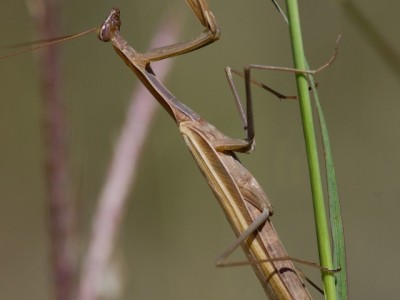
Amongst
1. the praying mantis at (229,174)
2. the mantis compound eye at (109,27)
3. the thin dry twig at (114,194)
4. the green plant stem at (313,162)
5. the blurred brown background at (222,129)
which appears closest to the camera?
the green plant stem at (313,162)

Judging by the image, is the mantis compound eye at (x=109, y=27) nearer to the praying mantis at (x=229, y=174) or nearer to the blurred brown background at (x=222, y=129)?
the praying mantis at (x=229, y=174)

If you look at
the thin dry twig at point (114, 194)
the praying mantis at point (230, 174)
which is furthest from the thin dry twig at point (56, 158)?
the praying mantis at point (230, 174)

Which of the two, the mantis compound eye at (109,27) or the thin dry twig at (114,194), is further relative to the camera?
the mantis compound eye at (109,27)

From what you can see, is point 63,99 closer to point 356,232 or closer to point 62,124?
point 62,124

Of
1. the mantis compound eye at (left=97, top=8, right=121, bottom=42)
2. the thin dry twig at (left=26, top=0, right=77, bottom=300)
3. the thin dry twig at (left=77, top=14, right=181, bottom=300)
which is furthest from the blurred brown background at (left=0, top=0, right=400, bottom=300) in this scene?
the thin dry twig at (left=26, top=0, right=77, bottom=300)

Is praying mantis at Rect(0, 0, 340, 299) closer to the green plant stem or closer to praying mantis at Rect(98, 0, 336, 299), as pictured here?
praying mantis at Rect(98, 0, 336, 299)

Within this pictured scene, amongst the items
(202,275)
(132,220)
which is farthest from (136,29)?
(202,275)
